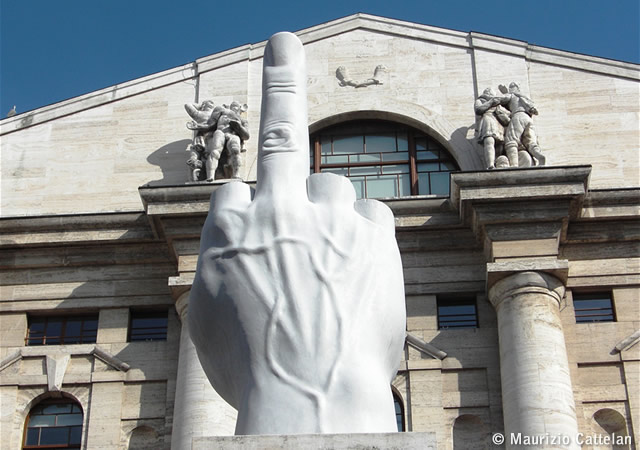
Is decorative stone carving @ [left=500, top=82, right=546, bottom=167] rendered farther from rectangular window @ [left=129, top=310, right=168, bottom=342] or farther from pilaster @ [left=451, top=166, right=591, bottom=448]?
rectangular window @ [left=129, top=310, right=168, bottom=342]

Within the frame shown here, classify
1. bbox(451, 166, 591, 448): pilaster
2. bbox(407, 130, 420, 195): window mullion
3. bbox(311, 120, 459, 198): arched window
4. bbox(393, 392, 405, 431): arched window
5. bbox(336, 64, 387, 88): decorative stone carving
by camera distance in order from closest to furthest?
bbox(451, 166, 591, 448): pilaster, bbox(393, 392, 405, 431): arched window, bbox(407, 130, 420, 195): window mullion, bbox(311, 120, 459, 198): arched window, bbox(336, 64, 387, 88): decorative stone carving

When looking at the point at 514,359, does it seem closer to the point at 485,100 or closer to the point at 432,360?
the point at 432,360

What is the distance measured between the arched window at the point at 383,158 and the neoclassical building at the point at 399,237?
0.04m

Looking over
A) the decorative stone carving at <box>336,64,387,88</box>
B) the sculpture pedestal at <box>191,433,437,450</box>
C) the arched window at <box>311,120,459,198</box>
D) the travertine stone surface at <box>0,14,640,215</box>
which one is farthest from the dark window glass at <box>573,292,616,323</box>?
the sculpture pedestal at <box>191,433,437,450</box>

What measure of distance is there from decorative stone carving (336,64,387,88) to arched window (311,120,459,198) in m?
0.79

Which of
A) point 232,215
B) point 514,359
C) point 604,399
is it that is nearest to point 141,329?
point 514,359

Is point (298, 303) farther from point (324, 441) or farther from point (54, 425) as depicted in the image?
point (54, 425)

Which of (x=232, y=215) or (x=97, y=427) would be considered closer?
(x=232, y=215)

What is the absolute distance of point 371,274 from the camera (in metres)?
6.69

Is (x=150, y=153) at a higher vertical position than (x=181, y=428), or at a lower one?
higher

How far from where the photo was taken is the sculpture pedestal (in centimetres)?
564

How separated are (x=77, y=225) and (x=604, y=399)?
10.0m

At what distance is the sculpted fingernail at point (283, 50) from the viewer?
25.1ft

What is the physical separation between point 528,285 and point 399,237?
2850 mm
